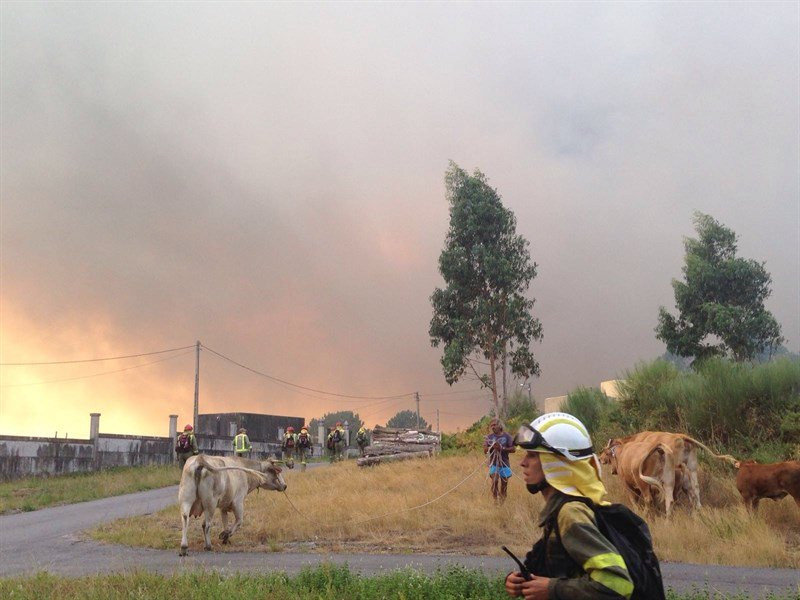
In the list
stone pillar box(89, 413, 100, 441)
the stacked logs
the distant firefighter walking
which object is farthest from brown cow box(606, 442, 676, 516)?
stone pillar box(89, 413, 100, 441)

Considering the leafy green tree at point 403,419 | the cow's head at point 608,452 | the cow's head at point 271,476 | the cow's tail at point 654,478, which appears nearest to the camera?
the cow's tail at point 654,478

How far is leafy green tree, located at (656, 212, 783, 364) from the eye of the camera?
30625 millimetres

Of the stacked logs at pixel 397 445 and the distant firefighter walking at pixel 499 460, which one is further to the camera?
the stacked logs at pixel 397 445

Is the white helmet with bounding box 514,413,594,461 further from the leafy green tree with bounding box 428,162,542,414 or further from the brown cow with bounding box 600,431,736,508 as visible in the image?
the leafy green tree with bounding box 428,162,542,414

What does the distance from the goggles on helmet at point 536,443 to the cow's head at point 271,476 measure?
12461 mm

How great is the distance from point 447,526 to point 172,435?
89.6ft

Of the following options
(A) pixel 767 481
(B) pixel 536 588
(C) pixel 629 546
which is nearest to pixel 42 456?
(A) pixel 767 481

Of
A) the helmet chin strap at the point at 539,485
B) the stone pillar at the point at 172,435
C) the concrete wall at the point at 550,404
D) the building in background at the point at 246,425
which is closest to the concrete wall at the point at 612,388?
the concrete wall at the point at 550,404

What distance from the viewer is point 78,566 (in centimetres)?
1141

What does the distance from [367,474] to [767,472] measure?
13036mm

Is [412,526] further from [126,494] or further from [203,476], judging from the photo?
[126,494]

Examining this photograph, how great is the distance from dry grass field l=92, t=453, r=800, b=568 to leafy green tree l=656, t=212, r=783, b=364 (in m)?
16.2

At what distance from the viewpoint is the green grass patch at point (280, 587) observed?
Result: 7453 millimetres

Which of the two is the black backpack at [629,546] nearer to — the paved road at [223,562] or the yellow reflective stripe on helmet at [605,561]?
the yellow reflective stripe on helmet at [605,561]
